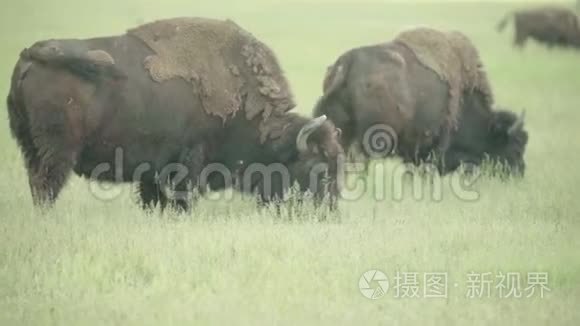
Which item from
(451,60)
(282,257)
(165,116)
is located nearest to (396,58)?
(451,60)

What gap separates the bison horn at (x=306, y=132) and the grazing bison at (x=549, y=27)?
2484cm

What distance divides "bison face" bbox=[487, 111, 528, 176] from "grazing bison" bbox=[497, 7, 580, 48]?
68.5 feet

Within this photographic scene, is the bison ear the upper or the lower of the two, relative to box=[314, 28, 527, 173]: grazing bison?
upper

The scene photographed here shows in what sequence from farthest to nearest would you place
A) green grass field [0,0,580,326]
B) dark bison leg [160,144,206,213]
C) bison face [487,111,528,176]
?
bison face [487,111,528,176] → dark bison leg [160,144,206,213] → green grass field [0,0,580,326]

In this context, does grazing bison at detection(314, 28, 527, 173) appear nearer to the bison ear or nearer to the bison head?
the bison ear

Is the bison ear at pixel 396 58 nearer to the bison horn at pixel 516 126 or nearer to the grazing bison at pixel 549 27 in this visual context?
the bison horn at pixel 516 126

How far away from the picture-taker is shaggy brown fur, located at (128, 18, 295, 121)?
8.66 meters

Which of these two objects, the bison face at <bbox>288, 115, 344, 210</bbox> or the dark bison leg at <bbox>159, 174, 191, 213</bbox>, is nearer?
the bison face at <bbox>288, 115, 344, 210</bbox>

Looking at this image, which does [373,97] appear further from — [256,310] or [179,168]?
[256,310]

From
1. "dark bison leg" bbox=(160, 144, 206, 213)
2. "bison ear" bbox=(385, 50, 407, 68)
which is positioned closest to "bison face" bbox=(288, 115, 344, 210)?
"dark bison leg" bbox=(160, 144, 206, 213)

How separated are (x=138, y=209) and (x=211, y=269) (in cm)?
224

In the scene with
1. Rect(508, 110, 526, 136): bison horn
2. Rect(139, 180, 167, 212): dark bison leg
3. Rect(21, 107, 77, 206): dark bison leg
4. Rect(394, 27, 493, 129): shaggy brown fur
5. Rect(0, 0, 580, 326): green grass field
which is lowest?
Rect(0, 0, 580, 326): green grass field

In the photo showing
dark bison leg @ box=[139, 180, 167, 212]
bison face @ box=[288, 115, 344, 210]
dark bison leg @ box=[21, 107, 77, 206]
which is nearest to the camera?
dark bison leg @ box=[21, 107, 77, 206]

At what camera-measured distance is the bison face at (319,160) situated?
835 cm
